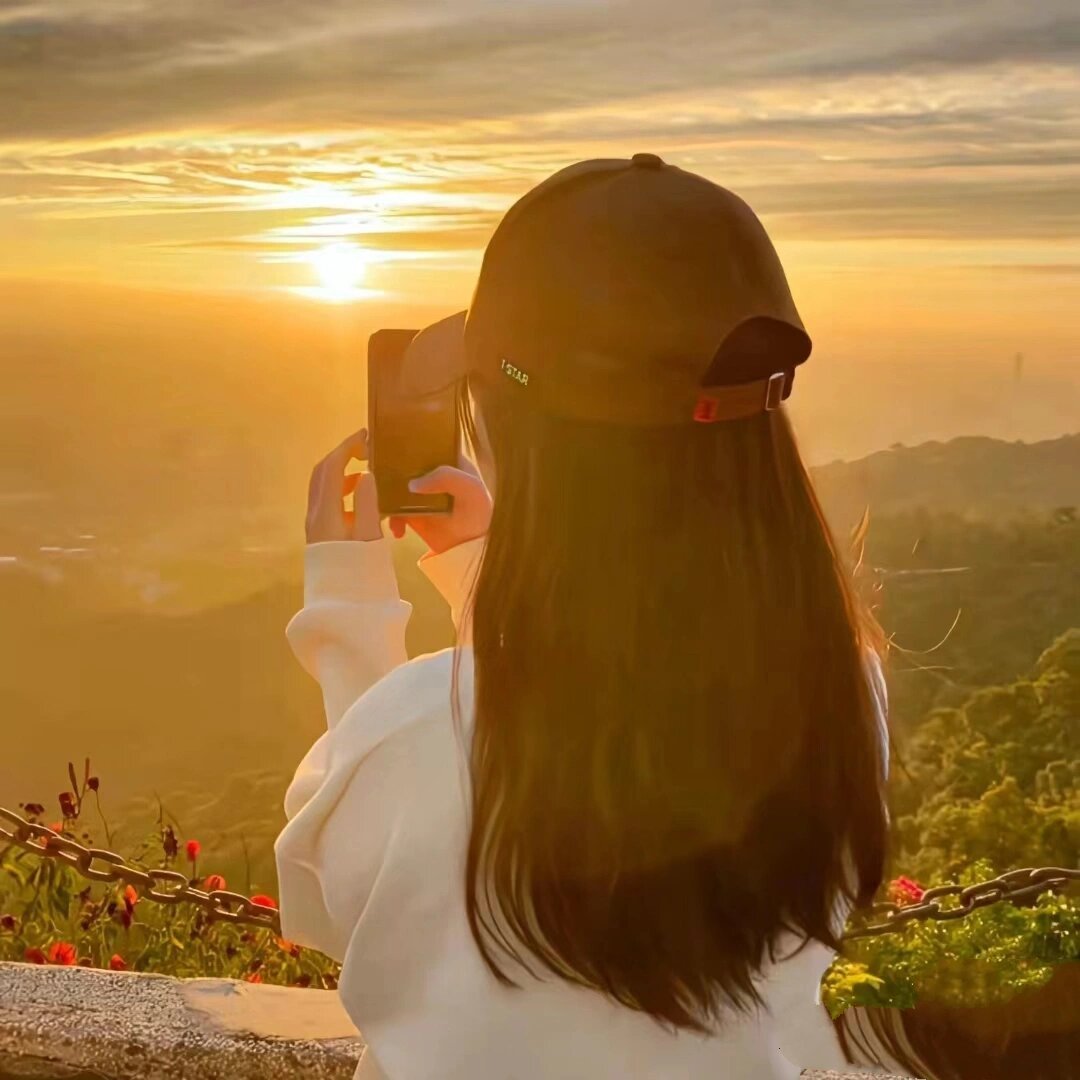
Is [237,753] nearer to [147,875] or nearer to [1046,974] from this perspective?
[147,875]

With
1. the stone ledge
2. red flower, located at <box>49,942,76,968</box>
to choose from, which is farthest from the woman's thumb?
red flower, located at <box>49,942,76,968</box>

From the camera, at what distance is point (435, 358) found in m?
1.11

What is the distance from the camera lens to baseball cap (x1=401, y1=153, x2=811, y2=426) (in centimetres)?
90

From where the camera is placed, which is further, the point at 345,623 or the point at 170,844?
the point at 170,844

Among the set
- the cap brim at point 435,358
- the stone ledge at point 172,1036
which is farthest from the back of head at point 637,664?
the stone ledge at point 172,1036

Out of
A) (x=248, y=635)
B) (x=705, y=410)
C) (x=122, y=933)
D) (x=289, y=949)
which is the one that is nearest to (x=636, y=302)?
(x=705, y=410)

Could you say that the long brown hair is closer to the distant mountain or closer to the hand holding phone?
the hand holding phone

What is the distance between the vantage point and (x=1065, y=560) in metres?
3.23

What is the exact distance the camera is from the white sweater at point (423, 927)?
944 millimetres

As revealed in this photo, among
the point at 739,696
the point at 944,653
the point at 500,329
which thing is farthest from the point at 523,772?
the point at 944,653

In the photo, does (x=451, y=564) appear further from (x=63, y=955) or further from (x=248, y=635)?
(x=248, y=635)

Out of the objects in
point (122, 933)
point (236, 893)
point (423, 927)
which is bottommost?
point (122, 933)

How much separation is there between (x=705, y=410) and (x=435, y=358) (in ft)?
0.90

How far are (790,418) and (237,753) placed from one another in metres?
2.60
